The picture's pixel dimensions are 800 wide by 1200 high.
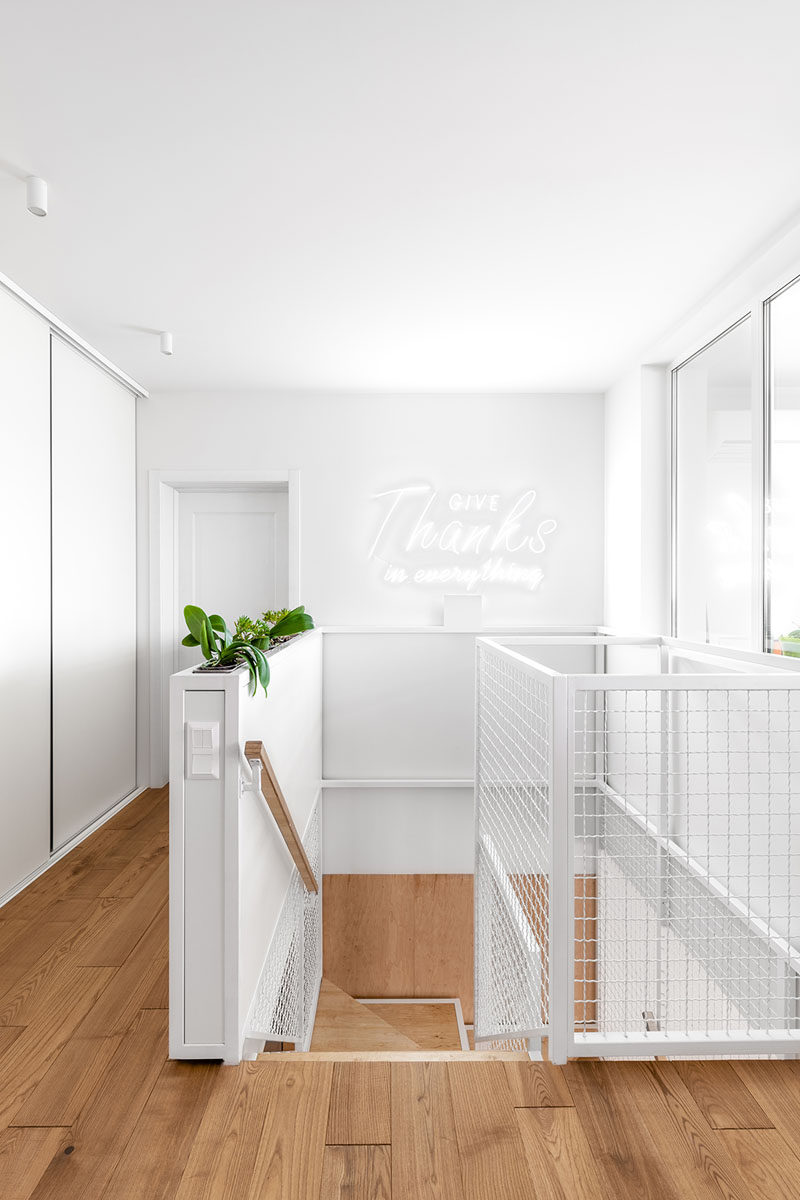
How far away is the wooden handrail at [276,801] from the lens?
6.73 feet

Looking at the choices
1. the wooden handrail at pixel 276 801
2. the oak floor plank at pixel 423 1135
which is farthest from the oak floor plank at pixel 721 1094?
the wooden handrail at pixel 276 801

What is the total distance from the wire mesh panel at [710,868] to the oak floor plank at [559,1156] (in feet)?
0.93

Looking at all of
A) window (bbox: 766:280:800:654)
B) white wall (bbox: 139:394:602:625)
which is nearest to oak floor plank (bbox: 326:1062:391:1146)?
window (bbox: 766:280:800:654)

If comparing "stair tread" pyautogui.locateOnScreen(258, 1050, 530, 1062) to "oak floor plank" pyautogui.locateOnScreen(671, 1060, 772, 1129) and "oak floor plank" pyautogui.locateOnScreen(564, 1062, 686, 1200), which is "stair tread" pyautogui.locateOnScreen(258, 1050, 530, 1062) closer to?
"oak floor plank" pyautogui.locateOnScreen(564, 1062, 686, 1200)

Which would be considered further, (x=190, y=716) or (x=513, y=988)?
(x=513, y=988)

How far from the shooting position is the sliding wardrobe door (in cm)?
371

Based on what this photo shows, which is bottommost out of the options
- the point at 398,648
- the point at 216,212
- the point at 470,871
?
the point at 470,871

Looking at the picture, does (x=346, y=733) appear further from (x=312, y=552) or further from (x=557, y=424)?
(x=557, y=424)

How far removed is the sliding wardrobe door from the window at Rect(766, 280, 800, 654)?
316 centimetres

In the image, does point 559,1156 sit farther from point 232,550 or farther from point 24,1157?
point 232,550

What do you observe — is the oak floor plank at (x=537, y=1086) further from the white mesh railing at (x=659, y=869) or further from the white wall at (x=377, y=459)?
the white wall at (x=377, y=459)

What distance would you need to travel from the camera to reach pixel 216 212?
102 inches

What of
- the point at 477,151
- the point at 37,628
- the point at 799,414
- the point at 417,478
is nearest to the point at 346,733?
the point at 417,478

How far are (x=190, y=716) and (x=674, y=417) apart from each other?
10.5 feet
